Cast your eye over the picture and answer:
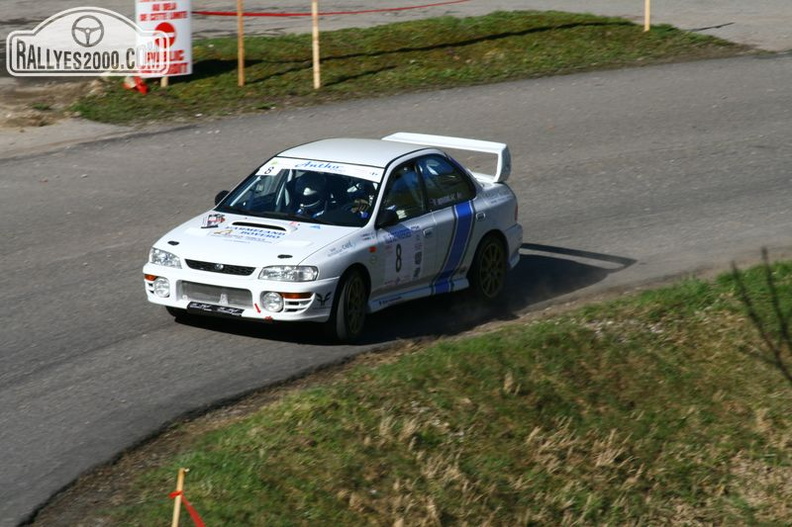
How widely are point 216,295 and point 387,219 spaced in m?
1.66

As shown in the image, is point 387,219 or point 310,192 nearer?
point 387,219

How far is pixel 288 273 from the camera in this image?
34.4 ft

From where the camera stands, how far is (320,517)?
8.44 meters

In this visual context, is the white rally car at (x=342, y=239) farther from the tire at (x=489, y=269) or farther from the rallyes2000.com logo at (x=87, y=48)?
the rallyes2000.com logo at (x=87, y=48)

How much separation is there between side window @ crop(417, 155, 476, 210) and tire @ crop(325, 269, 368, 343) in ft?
4.33

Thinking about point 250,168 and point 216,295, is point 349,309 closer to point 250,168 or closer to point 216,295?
point 216,295

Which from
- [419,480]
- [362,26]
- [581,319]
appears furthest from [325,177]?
[362,26]

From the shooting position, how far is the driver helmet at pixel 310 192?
11461 millimetres

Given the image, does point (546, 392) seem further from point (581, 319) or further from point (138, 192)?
point (138, 192)

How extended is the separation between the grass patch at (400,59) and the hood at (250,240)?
27.8 ft

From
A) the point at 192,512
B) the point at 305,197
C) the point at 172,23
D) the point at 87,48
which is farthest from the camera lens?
the point at 87,48

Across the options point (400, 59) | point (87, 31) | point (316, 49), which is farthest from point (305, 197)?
point (87, 31)

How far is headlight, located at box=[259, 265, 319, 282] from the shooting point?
10.5 m

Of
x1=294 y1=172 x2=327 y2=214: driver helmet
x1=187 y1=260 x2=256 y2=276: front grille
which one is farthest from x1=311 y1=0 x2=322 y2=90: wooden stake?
x1=187 y1=260 x2=256 y2=276: front grille
